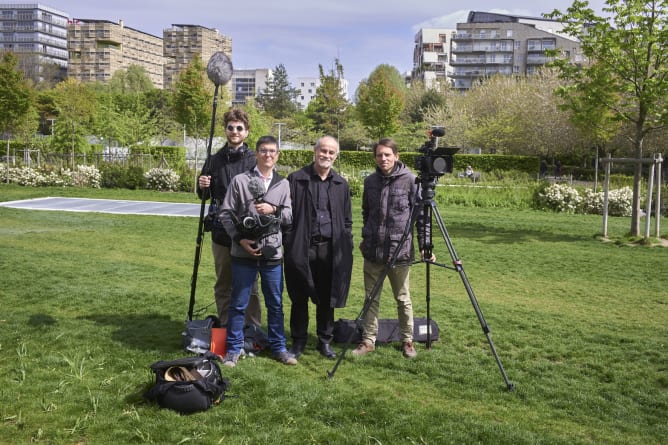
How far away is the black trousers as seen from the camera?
5359 millimetres

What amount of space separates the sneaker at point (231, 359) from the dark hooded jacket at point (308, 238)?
0.74 meters

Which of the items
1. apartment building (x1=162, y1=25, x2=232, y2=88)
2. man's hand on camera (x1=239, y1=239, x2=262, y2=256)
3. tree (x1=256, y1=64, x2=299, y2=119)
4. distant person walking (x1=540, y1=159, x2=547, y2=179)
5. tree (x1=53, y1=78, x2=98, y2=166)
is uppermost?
apartment building (x1=162, y1=25, x2=232, y2=88)

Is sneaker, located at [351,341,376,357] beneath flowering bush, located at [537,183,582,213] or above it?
beneath

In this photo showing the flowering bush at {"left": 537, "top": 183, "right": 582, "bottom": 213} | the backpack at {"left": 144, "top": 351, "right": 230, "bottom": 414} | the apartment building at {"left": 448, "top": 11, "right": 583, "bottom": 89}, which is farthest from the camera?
the apartment building at {"left": 448, "top": 11, "right": 583, "bottom": 89}

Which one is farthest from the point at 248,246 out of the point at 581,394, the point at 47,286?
the point at 47,286

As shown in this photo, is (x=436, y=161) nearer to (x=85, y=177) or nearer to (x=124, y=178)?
(x=124, y=178)

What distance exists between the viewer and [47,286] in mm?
8172

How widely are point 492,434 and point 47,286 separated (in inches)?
254

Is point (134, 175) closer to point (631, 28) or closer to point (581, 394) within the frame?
point (631, 28)

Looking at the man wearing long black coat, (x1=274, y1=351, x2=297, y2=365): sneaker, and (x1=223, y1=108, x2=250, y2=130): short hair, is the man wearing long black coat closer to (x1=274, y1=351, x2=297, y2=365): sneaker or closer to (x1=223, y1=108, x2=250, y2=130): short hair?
(x1=274, y1=351, x2=297, y2=365): sneaker

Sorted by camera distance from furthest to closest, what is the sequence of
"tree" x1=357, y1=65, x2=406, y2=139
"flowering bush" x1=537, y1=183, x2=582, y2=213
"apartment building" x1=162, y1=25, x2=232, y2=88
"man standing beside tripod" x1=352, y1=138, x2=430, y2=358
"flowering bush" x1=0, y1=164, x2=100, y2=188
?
"apartment building" x1=162, y1=25, x2=232, y2=88 → "tree" x1=357, y1=65, x2=406, y2=139 → "flowering bush" x1=0, y1=164, x2=100, y2=188 → "flowering bush" x1=537, y1=183, x2=582, y2=213 → "man standing beside tripod" x1=352, y1=138, x2=430, y2=358

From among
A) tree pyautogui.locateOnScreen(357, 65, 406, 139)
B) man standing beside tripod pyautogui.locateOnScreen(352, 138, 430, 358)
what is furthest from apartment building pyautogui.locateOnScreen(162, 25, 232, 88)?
man standing beside tripod pyautogui.locateOnScreen(352, 138, 430, 358)

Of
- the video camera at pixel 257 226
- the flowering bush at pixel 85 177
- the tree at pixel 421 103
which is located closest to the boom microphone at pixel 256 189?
the video camera at pixel 257 226

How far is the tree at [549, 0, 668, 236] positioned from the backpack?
1223cm
